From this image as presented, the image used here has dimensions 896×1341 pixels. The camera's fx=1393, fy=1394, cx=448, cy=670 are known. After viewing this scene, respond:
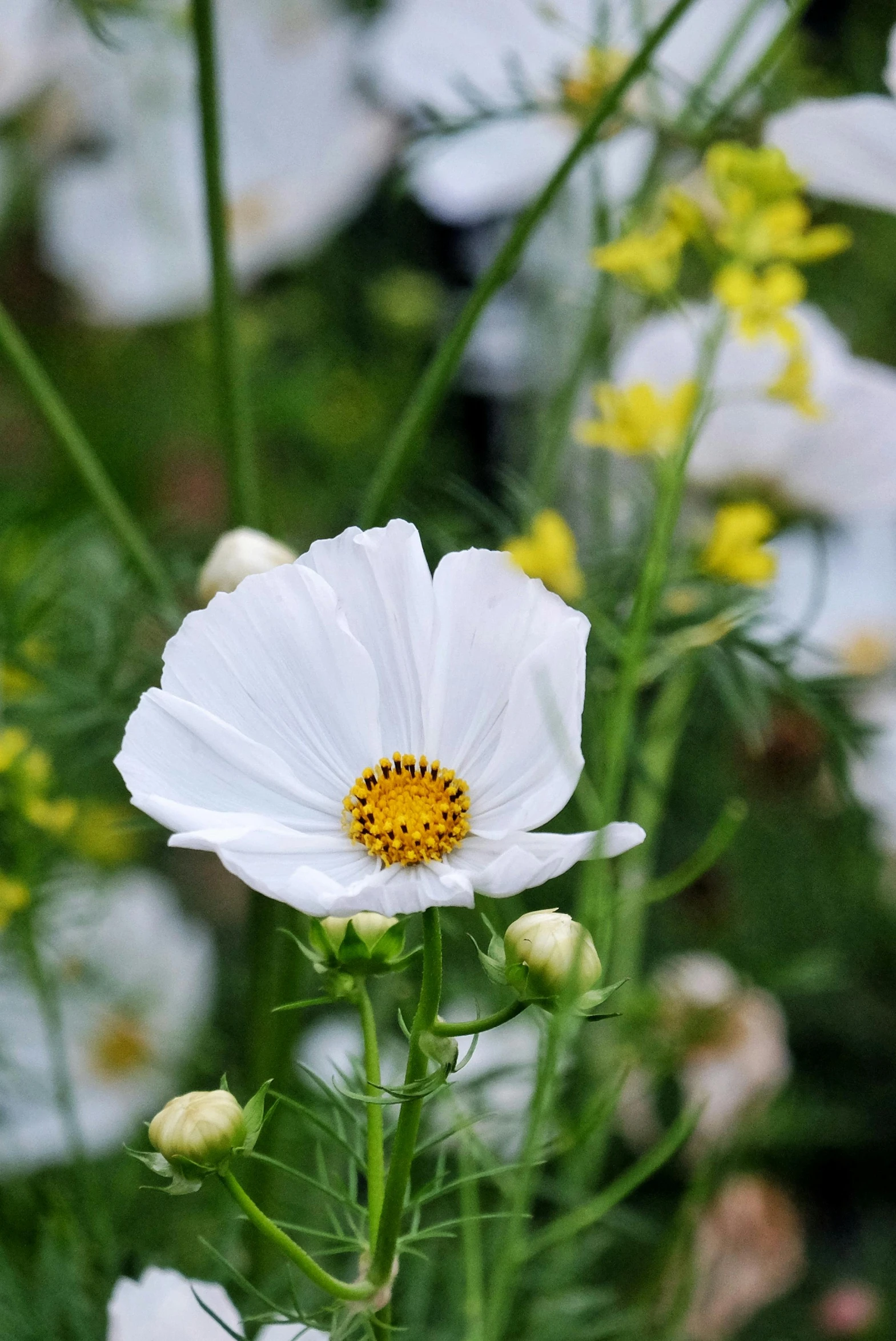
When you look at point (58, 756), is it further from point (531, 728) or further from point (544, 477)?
point (531, 728)

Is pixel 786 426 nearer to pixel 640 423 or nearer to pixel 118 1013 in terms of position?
pixel 640 423

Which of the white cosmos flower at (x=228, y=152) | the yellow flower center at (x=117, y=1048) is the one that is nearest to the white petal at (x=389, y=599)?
the yellow flower center at (x=117, y=1048)

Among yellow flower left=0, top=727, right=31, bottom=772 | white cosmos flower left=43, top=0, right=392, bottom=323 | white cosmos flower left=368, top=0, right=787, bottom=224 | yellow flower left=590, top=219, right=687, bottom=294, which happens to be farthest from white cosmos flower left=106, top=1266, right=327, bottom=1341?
white cosmos flower left=43, top=0, right=392, bottom=323

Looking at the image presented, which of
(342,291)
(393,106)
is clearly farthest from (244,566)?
(342,291)

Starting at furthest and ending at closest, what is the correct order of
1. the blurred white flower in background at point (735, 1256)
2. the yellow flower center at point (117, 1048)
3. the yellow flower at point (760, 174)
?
the yellow flower center at point (117, 1048)
the blurred white flower in background at point (735, 1256)
the yellow flower at point (760, 174)

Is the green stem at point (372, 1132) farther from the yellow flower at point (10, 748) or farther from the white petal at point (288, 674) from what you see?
the yellow flower at point (10, 748)
